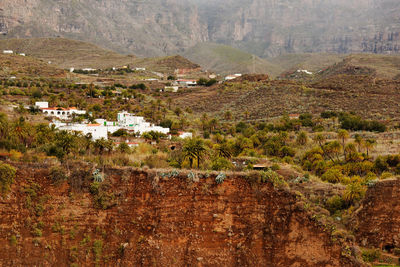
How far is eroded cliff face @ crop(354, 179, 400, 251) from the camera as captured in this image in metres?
20.6

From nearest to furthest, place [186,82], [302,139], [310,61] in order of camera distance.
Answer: [302,139]
[186,82]
[310,61]

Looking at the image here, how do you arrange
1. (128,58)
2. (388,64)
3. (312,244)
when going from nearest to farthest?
(312,244)
(388,64)
(128,58)

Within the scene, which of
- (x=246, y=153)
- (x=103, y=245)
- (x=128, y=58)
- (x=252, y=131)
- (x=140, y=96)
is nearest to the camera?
(x=103, y=245)

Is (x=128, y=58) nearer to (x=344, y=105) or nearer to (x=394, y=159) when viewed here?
(x=344, y=105)

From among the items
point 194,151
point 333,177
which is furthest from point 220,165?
point 333,177

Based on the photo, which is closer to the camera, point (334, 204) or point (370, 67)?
point (334, 204)

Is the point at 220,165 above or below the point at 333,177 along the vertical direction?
above

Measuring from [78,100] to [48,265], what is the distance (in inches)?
2042

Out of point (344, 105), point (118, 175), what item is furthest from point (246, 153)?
point (344, 105)

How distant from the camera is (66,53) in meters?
132

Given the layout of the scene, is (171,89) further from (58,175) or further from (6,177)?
(6,177)

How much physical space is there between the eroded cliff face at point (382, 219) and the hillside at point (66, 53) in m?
104

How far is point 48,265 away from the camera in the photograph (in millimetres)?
15297

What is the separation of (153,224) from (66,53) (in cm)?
12469
